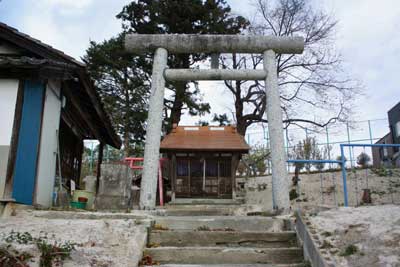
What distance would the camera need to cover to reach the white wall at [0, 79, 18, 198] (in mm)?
6875

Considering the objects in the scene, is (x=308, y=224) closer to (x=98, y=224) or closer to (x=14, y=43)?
(x=98, y=224)

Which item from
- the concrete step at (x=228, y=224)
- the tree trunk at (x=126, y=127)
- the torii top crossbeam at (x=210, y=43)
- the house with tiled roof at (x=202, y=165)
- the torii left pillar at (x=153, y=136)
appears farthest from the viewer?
the tree trunk at (x=126, y=127)

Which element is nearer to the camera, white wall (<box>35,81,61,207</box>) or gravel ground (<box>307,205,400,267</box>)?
gravel ground (<box>307,205,400,267</box>)

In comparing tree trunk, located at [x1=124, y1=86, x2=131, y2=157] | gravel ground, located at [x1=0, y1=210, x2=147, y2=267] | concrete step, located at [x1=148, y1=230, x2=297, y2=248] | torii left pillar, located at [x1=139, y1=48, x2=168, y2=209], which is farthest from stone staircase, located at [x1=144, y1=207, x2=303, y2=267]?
tree trunk, located at [x1=124, y1=86, x2=131, y2=157]

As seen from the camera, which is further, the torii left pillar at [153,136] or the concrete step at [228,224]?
the torii left pillar at [153,136]

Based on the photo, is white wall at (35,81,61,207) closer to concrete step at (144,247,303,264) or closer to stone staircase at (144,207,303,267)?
stone staircase at (144,207,303,267)

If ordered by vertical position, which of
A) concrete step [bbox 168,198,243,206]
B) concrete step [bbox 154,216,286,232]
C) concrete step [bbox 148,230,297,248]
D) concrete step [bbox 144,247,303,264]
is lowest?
concrete step [bbox 144,247,303,264]

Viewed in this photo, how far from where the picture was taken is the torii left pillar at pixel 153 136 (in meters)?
7.35

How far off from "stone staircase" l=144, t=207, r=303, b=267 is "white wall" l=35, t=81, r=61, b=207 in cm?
299

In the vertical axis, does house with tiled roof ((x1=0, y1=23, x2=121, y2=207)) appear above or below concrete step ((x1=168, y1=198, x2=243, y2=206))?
above

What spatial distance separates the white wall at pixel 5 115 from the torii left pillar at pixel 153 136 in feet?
8.35

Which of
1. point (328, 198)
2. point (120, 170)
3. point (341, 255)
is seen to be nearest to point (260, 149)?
point (328, 198)

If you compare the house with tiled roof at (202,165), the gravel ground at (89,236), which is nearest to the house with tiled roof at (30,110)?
the gravel ground at (89,236)

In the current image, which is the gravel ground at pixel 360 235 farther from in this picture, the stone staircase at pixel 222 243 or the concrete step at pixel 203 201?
the concrete step at pixel 203 201
